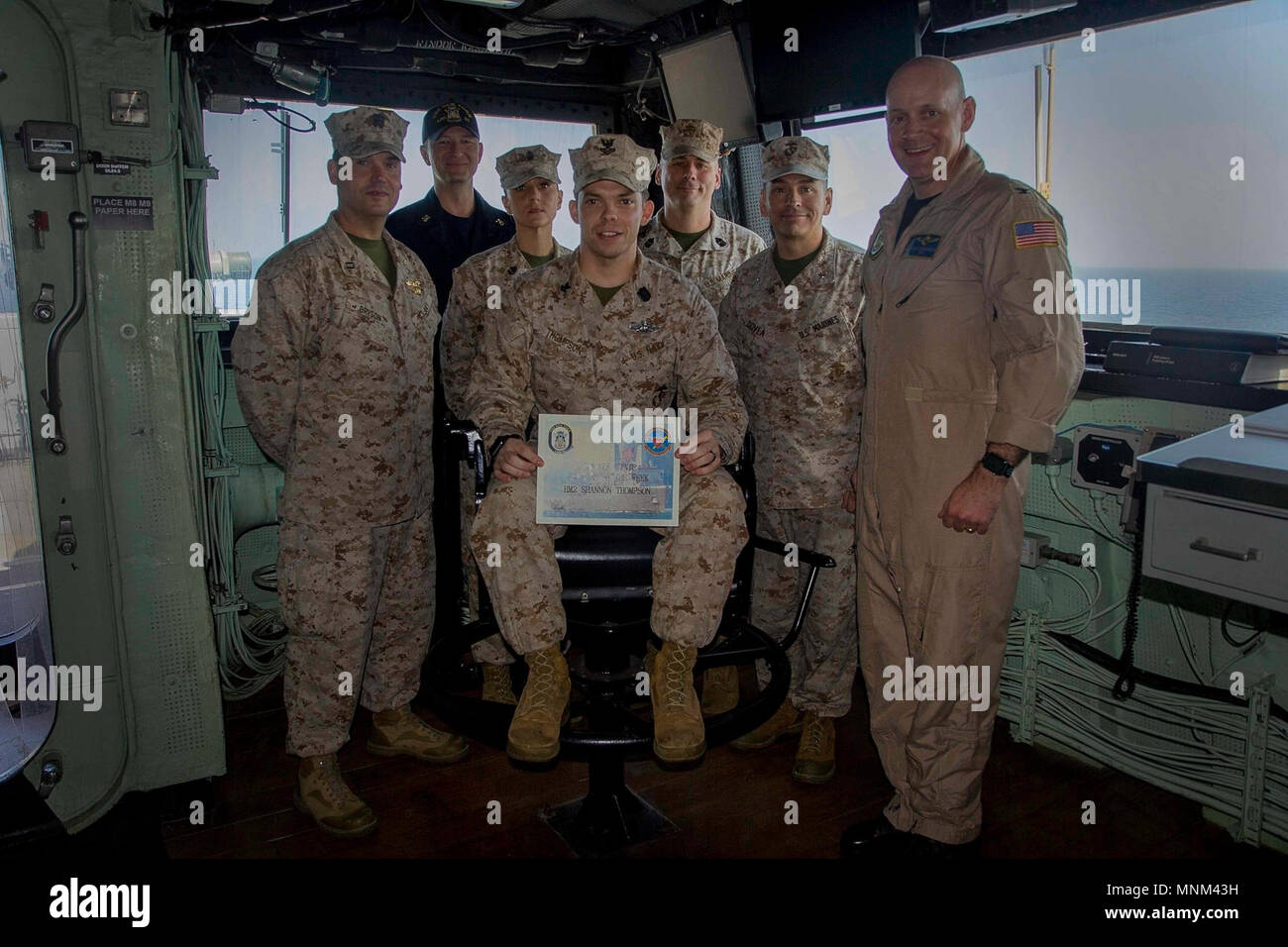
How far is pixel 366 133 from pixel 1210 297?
240cm

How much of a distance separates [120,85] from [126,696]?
1.60 meters

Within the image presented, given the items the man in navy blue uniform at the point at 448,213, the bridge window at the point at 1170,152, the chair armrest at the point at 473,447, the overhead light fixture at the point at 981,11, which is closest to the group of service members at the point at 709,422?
the chair armrest at the point at 473,447

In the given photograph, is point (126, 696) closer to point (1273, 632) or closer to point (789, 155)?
point (789, 155)

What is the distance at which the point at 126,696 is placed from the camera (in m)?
2.65

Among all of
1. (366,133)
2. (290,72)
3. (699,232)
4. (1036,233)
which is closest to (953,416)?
(1036,233)

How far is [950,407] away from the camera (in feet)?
7.27

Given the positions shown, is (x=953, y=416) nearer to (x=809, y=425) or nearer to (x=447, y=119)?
(x=809, y=425)

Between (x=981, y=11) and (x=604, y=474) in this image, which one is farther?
(x=981, y=11)

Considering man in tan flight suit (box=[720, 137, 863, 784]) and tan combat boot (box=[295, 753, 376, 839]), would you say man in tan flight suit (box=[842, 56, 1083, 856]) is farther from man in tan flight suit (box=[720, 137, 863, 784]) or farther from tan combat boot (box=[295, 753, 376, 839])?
tan combat boot (box=[295, 753, 376, 839])

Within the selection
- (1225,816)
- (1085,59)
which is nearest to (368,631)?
(1225,816)

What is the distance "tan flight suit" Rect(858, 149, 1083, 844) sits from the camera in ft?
6.83

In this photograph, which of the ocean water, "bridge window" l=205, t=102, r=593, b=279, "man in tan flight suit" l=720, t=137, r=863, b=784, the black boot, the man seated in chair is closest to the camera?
the man seated in chair

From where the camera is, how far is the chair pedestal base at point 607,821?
7.97 feet

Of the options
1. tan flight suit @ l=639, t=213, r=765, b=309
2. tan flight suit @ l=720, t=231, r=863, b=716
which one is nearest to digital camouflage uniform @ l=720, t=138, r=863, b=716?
tan flight suit @ l=720, t=231, r=863, b=716
